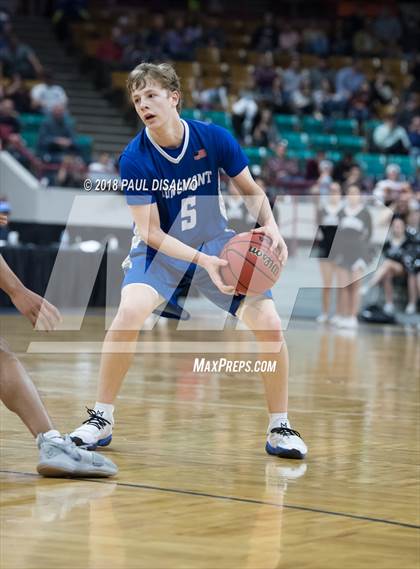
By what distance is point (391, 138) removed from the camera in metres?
22.6

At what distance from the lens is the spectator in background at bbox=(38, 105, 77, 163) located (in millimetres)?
20016

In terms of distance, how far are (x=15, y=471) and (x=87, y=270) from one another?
38.0ft

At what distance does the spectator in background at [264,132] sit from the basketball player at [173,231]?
51.1ft

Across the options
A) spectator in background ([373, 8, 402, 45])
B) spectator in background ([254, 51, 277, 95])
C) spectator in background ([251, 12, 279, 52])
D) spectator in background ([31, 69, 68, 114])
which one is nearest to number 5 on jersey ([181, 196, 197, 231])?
spectator in background ([31, 69, 68, 114])

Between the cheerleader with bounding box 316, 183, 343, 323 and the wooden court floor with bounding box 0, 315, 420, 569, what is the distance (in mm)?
7003

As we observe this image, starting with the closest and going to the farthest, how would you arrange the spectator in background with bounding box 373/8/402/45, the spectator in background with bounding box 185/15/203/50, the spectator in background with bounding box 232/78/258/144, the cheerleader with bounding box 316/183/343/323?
the cheerleader with bounding box 316/183/343/323 < the spectator in background with bounding box 232/78/258/144 < the spectator in background with bounding box 185/15/203/50 < the spectator in background with bounding box 373/8/402/45

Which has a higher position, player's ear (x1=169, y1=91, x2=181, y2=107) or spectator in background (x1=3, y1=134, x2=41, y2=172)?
spectator in background (x1=3, y1=134, x2=41, y2=172)

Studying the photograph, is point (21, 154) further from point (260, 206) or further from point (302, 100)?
point (260, 206)

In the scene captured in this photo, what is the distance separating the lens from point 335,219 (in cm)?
1681

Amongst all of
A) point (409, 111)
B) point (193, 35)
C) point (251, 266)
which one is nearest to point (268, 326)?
point (251, 266)

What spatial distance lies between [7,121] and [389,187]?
20.4 ft

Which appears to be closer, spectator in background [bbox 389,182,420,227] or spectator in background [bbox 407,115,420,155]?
spectator in background [bbox 389,182,420,227]

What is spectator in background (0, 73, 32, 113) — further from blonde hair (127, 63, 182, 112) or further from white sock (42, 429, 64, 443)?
white sock (42, 429, 64, 443)

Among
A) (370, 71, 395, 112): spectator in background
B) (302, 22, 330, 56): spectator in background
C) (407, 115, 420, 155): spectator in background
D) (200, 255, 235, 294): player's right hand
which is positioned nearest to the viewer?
(200, 255, 235, 294): player's right hand
